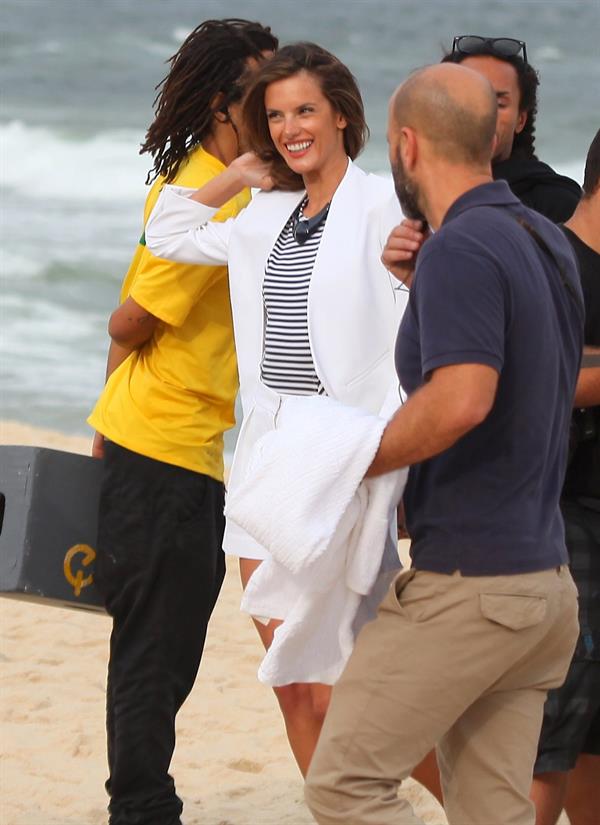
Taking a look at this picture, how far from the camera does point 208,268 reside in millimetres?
3674

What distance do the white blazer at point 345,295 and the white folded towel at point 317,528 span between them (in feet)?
1.79

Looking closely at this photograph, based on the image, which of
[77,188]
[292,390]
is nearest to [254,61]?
[292,390]

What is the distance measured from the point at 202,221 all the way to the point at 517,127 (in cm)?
82

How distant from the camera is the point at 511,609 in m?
2.51

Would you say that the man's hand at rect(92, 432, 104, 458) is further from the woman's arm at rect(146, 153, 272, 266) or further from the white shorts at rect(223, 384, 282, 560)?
the woman's arm at rect(146, 153, 272, 266)

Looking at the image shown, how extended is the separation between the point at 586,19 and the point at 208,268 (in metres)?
23.3

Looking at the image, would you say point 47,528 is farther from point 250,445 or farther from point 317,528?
point 317,528

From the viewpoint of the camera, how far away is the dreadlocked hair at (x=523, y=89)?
3.70 metres

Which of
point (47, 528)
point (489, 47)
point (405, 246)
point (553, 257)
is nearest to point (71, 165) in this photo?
point (489, 47)

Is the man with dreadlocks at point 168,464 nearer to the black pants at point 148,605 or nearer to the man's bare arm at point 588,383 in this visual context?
the black pants at point 148,605

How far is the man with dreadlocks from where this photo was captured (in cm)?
363

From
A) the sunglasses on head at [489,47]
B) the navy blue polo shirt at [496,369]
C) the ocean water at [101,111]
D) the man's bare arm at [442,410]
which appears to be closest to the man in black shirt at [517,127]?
the sunglasses on head at [489,47]

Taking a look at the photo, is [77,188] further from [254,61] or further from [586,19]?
[254,61]

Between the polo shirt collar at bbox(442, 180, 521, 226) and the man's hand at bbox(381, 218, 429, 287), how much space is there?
0.22m
